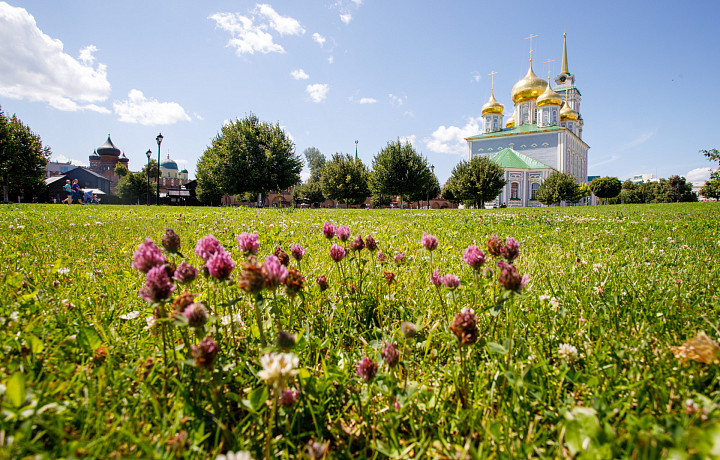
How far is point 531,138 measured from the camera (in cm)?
6731

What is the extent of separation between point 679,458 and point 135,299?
104 inches

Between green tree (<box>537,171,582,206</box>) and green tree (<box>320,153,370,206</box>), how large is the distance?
31.5m

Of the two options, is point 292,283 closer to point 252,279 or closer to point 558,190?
point 252,279

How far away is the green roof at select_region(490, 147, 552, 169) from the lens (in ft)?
206

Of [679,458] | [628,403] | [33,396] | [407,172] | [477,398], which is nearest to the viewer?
[679,458]

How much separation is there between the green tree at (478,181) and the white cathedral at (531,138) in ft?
56.5

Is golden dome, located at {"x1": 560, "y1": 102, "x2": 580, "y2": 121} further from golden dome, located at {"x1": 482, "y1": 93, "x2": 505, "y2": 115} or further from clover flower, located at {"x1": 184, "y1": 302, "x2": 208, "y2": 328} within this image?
clover flower, located at {"x1": 184, "y1": 302, "x2": 208, "y2": 328}

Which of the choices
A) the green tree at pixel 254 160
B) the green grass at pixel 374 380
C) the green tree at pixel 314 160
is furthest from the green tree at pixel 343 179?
the green grass at pixel 374 380

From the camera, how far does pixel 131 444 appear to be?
3.17 ft

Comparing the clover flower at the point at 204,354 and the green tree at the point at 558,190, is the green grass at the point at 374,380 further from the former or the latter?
the green tree at the point at 558,190

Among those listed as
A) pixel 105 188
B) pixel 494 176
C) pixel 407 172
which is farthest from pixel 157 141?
pixel 105 188

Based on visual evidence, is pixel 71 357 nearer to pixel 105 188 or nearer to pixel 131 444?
pixel 131 444

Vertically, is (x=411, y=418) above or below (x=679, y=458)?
below

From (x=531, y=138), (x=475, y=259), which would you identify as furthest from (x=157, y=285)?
(x=531, y=138)
